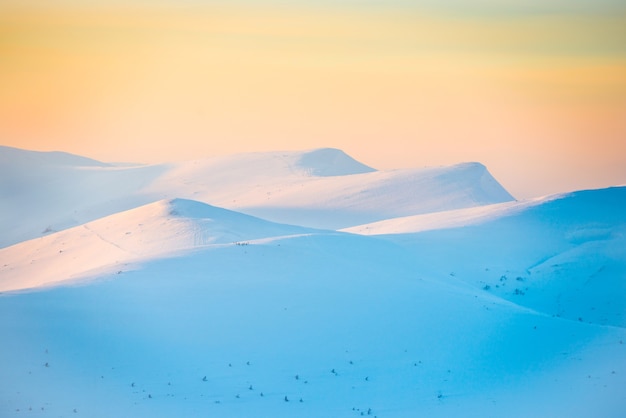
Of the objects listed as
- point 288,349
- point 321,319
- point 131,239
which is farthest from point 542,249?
point 288,349

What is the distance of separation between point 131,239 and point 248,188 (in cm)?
2894

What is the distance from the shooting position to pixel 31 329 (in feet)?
67.2

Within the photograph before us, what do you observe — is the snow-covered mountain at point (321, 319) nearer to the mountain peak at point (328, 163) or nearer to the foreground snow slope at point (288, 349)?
the foreground snow slope at point (288, 349)

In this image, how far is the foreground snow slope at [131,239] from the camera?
33219mm

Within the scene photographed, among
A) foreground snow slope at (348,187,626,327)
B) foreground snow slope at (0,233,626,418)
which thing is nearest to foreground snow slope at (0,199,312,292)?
foreground snow slope at (348,187,626,327)

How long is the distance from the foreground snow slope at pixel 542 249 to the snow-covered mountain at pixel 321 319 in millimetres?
101

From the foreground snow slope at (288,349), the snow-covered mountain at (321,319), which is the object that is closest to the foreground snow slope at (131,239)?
the snow-covered mountain at (321,319)

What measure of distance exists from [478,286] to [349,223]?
22.4 meters

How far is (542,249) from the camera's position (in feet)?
113

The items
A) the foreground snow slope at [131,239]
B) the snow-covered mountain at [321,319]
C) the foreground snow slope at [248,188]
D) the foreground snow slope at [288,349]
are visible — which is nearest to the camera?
the foreground snow slope at [288,349]

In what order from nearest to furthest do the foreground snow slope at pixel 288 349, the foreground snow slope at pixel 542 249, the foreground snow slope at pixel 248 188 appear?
the foreground snow slope at pixel 288 349 → the foreground snow slope at pixel 542 249 → the foreground snow slope at pixel 248 188

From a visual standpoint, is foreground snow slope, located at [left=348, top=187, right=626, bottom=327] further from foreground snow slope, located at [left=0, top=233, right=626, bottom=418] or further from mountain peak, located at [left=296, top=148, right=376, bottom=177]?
mountain peak, located at [left=296, top=148, right=376, bottom=177]

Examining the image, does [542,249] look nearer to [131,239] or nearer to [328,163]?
[131,239]

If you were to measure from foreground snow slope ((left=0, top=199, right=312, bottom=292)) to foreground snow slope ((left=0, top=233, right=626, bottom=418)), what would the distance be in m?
7.60
